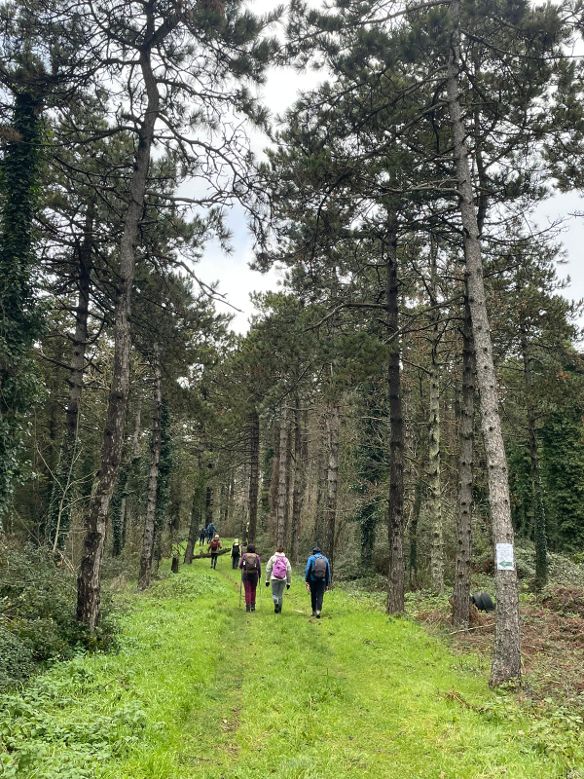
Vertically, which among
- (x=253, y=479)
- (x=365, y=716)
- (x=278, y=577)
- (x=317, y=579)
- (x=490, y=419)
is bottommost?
(x=365, y=716)

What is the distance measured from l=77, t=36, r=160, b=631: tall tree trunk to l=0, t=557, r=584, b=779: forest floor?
1.29 m

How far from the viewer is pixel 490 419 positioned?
8.76 m

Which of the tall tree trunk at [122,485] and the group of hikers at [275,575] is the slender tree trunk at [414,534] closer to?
the group of hikers at [275,575]

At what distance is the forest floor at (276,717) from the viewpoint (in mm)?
5027

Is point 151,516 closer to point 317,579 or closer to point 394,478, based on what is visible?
point 317,579

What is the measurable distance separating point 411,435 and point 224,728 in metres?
17.0

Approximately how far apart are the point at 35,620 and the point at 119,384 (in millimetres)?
4322

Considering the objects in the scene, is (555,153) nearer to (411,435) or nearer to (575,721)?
(575,721)

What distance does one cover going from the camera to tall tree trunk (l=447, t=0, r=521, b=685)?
7973 mm

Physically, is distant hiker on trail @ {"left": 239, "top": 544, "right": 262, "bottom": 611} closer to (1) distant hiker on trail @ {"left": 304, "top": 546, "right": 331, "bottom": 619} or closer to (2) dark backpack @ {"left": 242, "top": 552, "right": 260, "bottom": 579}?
(2) dark backpack @ {"left": 242, "top": 552, "right": 260, "bottom": 579}

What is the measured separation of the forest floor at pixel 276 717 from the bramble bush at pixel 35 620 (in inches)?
17.3

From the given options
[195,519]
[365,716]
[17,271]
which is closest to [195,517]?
[195,519]

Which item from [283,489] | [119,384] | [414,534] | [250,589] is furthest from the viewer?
[283,489]

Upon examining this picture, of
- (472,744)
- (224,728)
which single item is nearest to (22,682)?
(224,728)
